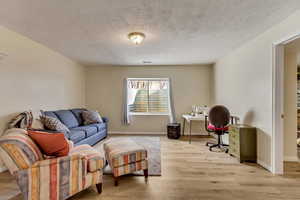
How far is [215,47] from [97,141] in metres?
3.62

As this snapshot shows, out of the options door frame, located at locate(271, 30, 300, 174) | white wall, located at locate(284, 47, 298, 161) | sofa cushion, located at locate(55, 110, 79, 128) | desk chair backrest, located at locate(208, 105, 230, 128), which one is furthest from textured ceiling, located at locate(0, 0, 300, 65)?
sofa cushion, located at locate(55, 110, 79, 128)

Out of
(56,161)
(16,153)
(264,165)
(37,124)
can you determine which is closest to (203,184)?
(264,165)

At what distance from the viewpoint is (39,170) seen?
5.65ft

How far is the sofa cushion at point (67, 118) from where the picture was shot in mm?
3879

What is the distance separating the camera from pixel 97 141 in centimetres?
439

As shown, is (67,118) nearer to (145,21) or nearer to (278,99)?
(145,21)

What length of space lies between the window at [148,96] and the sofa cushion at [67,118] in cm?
201

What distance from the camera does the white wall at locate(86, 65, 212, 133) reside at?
18.4ft

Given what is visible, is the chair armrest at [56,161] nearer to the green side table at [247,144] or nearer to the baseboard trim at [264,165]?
the green side table at [247,144]

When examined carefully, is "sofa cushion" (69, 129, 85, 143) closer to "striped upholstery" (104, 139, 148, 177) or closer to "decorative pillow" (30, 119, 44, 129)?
"decorative pillow" (30, 119, 44, 129)

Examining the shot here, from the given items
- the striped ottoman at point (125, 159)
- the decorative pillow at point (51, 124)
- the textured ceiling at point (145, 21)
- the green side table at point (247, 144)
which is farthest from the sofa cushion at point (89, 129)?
the green side table at point (247, 144)

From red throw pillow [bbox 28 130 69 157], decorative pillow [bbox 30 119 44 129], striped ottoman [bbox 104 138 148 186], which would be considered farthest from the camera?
decorative pillow [bbox 30 119 44 129]

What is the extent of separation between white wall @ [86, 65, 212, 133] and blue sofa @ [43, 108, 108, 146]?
94 centimetres

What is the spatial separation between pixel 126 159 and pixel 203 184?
1109mm
